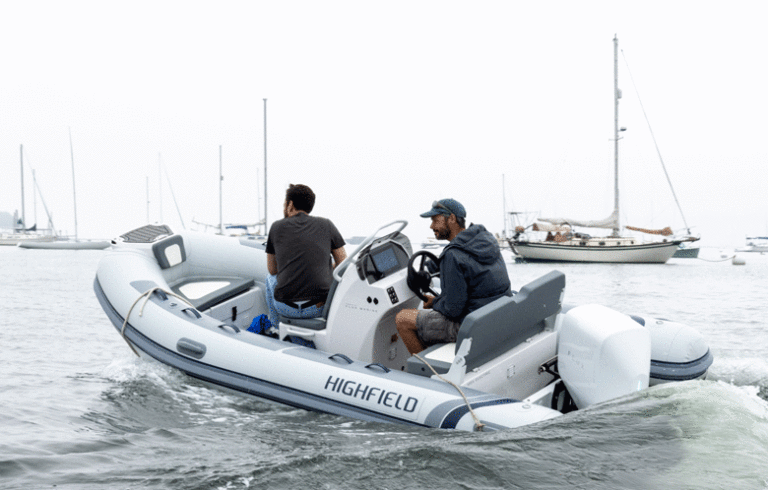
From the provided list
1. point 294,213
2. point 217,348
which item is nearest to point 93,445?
point 217,348

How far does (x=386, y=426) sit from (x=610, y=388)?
3.96 ft

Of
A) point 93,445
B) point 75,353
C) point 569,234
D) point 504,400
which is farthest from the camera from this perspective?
point 569,234

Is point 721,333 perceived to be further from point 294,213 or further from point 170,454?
point 170,454

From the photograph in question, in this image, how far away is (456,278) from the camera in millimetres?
3441

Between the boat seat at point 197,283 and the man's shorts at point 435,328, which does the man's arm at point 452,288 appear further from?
the boat seat at point 197,283

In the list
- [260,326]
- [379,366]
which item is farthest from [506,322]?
[260,326]

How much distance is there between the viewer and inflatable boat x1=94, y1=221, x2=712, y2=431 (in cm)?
316

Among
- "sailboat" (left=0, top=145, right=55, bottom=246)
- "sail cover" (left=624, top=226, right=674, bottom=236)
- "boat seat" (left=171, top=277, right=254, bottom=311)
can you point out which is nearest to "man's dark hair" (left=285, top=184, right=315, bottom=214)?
"boat seat" (left=171, top=277, right=254, bottom=311)

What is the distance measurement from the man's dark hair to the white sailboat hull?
33845mm

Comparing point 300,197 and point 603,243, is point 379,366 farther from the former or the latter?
point 603,243

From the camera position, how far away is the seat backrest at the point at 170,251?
5719mm

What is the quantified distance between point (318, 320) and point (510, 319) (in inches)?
54.8

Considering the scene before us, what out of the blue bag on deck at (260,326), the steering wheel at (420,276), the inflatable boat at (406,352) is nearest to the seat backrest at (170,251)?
the inflatable boat at (406,352)

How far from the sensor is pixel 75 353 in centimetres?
755
